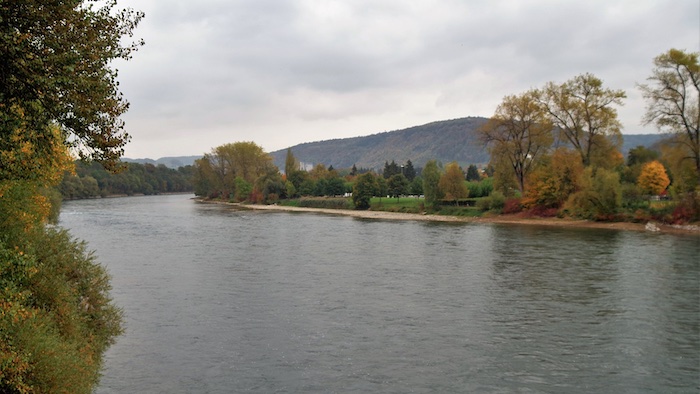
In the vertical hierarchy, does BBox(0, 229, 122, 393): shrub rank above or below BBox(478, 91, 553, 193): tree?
below

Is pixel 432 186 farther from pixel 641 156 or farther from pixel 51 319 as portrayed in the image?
pixel 51 319

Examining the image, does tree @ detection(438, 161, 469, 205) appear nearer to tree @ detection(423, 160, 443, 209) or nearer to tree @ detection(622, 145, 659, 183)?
tree @ detection(423, 160, 443, 209)

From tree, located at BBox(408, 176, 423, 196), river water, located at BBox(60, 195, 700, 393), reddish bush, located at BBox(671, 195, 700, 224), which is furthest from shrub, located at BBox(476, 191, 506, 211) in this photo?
tree, located at BBox(408, 176, 423, 196)

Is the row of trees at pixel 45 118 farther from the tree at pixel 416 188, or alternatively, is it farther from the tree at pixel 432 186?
the tree at pixel 416 188

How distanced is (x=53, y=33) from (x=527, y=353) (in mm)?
17592

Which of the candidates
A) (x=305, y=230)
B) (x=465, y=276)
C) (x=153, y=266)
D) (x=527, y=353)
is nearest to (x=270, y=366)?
(x=527, y=353)

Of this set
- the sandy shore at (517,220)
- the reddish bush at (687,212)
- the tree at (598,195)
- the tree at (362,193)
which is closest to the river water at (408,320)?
the sandy shore at (517,220)

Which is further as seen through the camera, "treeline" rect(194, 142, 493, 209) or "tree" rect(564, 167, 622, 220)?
"treeline" rect(194, 142, 493, 209)

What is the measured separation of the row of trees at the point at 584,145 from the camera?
59.1 m

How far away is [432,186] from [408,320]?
67.6 metres

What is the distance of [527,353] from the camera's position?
19203 mm

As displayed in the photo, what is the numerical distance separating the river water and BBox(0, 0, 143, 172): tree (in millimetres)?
8273

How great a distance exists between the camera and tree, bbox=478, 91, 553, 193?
7256 centimetres

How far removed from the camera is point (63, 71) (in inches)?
436
